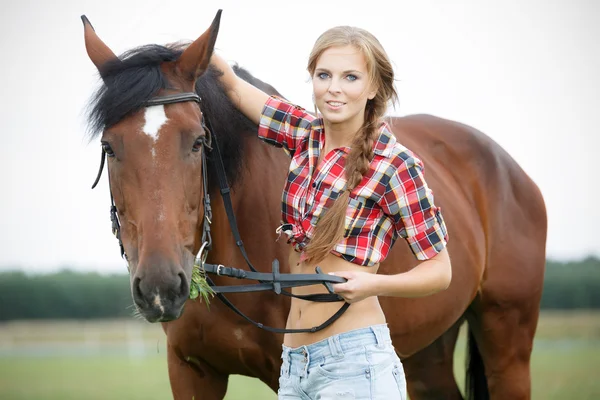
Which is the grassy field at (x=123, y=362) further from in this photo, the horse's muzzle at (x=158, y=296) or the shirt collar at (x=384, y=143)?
the shirt collar at (x=384, y=143)

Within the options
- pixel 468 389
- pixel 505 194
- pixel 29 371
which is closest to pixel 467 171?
pixel 505 194

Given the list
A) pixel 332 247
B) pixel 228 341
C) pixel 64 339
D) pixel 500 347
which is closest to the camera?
pixel 332 247

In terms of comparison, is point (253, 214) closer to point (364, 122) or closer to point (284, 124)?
point (284, 124)

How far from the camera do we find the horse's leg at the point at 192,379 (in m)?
3.85

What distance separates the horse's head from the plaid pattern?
473 mm

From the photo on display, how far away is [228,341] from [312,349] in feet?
3.71

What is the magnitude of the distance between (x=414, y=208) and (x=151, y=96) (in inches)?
47.6

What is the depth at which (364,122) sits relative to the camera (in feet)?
9.30

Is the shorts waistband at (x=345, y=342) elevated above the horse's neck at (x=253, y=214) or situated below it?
below

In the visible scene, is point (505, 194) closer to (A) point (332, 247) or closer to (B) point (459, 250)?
(B) point (459, 250)

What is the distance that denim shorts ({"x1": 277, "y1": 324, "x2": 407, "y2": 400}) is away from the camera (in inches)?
96.7

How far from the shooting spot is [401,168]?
2.61m

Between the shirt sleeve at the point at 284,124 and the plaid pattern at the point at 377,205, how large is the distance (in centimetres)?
35

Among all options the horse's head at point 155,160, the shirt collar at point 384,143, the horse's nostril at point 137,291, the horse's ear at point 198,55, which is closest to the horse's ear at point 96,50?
the horse's head at point 155,160
